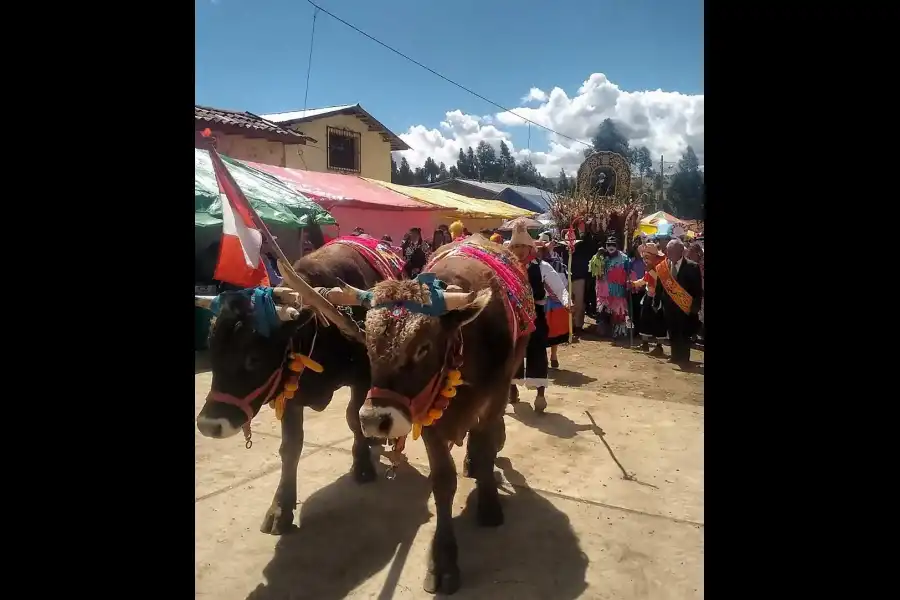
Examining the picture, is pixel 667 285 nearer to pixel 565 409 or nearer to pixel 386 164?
pixel 565 409

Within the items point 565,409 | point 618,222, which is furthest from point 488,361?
point 618,222

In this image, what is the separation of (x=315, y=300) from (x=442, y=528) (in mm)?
1443

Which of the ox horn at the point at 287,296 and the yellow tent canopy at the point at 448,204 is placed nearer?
the ox horn at the point at 287,296

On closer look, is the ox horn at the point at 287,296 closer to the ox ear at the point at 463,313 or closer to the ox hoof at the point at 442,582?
the ox ear at the point at 463,313

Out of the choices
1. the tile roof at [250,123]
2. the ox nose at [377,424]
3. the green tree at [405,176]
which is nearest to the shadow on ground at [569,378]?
the ox nose at [377,424]

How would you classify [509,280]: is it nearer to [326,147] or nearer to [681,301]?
[681,301]

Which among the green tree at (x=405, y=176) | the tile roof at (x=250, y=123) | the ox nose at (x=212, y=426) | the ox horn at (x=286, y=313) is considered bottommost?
the ox nose at (x=212, y=426)

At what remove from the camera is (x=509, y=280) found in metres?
3.99

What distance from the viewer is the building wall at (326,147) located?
14.9 meters

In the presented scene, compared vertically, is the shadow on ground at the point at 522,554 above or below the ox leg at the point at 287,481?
below

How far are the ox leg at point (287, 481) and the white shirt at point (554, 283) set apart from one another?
3.28 metres
